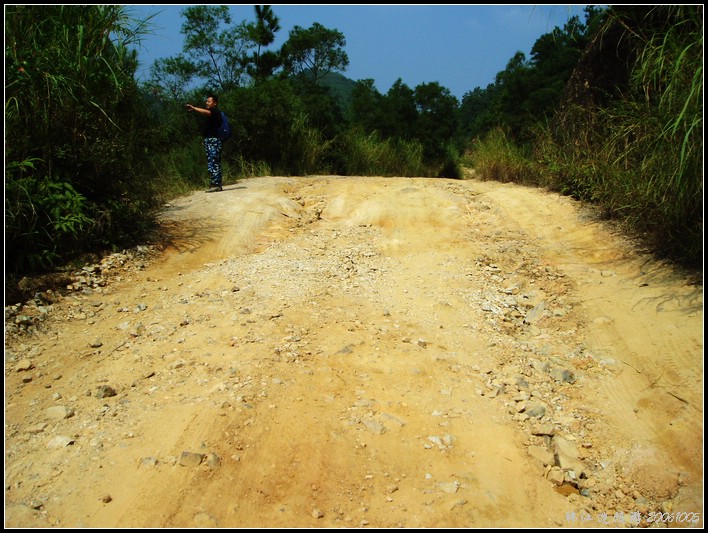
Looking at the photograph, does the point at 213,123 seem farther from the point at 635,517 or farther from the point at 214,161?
the point at 635,517

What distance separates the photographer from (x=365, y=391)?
2.80m

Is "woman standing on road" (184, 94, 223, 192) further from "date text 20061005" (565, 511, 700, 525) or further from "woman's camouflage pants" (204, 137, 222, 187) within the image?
"date text 20061005" (565, 511, 700, 525)

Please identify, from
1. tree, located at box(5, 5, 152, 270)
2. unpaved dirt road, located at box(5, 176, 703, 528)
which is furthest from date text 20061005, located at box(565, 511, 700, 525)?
tree, located at box(5, 5, 152, 270)

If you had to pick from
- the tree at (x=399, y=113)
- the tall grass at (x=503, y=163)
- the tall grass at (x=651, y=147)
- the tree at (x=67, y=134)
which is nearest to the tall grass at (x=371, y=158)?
the tree at (x=399, y=113)

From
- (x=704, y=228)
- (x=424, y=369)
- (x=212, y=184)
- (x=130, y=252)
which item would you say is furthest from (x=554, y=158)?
(x=130, y=252)

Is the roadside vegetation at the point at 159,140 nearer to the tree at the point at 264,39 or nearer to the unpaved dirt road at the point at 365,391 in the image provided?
the unpaved dirt road at the point at 365,391

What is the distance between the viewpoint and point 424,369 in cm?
303

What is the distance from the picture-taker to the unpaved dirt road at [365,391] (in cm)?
216

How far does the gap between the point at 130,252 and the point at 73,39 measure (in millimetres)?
1901

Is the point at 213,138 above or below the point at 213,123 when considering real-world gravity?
below

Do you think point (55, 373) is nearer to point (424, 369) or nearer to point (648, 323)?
point (424, 369)

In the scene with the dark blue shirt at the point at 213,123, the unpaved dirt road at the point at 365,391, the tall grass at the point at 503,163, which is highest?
the dark blue shirt at the point at 213,123

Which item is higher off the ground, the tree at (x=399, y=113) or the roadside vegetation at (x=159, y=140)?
the tree at (x=399, y=113)

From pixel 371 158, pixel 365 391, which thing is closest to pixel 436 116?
pixel 371 158
